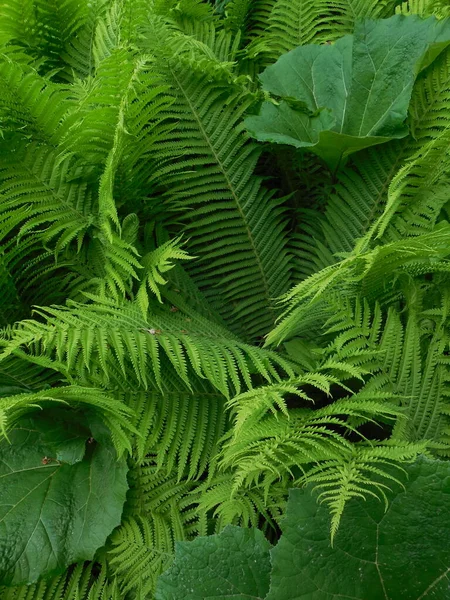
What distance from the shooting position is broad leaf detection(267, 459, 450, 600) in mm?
1094

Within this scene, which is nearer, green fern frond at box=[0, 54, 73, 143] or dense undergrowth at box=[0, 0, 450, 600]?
dense undergrowth at box=[0, 0, 450, 600]

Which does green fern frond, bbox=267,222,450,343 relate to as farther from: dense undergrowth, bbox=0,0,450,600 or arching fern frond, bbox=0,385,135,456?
arching fern frond, bbox=0,385,135,456

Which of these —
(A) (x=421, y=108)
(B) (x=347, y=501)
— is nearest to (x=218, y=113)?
(A) (x=421, y=108)

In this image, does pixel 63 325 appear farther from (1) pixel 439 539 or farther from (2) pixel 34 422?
(1) pixel 439 539

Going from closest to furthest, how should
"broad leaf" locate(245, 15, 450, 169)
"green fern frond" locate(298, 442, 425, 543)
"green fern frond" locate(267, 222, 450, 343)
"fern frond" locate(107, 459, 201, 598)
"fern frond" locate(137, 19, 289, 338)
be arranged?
"green fern frond" locate(298, 442, 425, 543), "green fern frond" locate(267, 222, 450, 343), "fern frond" locate(107, 459, 201, 598), "broad leaf" locate(245, 15, 450, 169), "fern frond" locate(137, 19, 289, 338)

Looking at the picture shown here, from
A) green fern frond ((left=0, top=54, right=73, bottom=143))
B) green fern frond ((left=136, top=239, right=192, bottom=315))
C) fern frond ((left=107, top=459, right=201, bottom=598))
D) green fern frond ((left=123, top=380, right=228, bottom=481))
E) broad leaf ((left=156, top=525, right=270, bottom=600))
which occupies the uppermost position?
green fern frond ((left=0, top=54, right=73, bottom=143))

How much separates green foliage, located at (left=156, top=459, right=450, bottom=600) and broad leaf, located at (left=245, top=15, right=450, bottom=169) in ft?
3.00

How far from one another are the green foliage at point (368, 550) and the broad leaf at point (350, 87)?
914 millimetres

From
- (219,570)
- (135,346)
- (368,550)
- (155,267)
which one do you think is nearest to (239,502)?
(219,570)

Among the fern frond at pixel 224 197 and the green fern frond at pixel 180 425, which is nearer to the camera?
the green fern frond at pixel 180 425

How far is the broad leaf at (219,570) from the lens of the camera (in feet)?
3.77

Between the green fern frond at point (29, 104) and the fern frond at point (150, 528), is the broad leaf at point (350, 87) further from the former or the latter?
the fern frond at point (150, 528)

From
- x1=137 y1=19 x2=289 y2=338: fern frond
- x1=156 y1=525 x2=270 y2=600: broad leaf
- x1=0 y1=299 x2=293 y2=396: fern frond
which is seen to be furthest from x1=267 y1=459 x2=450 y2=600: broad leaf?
x1=137 y1=19 x2=289 y2=338: fern frond

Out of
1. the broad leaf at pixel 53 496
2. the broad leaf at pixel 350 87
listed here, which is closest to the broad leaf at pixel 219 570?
the broad leaf at pixel 53 496
